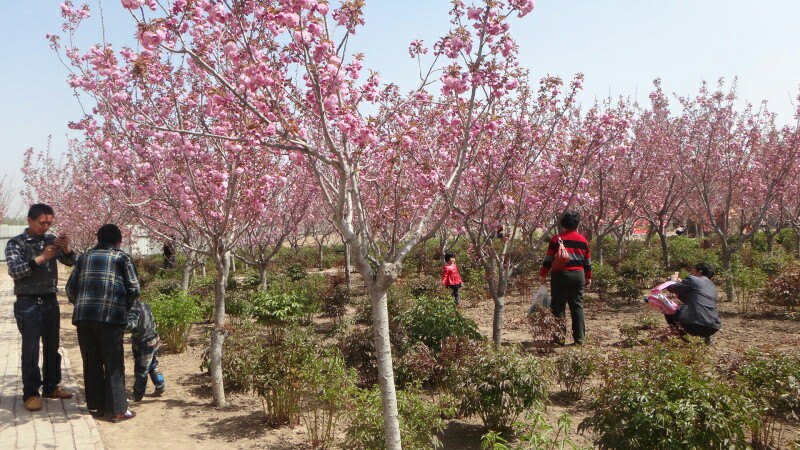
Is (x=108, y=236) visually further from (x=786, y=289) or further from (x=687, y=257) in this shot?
(x=687, y=257)

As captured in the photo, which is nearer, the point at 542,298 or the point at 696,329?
the point at 696,329

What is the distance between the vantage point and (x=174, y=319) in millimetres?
8305

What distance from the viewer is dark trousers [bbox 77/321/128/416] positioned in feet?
16.0

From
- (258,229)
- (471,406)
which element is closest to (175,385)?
(471,406)

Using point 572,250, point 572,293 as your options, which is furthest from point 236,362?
point 572,250

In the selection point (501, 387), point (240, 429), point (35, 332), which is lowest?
point (240, 429)

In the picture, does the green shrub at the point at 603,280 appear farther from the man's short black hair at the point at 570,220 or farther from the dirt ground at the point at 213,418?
the man's short black hair at the point at 570,220

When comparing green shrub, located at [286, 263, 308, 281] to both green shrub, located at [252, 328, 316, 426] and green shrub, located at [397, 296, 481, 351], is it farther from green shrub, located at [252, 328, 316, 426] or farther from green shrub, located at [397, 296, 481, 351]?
green shrub, located at [252, 328, 316, 426]

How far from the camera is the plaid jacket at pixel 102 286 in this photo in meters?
4.77

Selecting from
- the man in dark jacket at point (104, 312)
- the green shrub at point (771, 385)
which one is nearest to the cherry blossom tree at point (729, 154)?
the green shrub at point (771, 385)

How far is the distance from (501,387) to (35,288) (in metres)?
4.31

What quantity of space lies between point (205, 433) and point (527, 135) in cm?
467

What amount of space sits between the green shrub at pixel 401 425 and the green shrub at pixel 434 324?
230cm

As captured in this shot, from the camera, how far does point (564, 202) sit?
7.02 metres
